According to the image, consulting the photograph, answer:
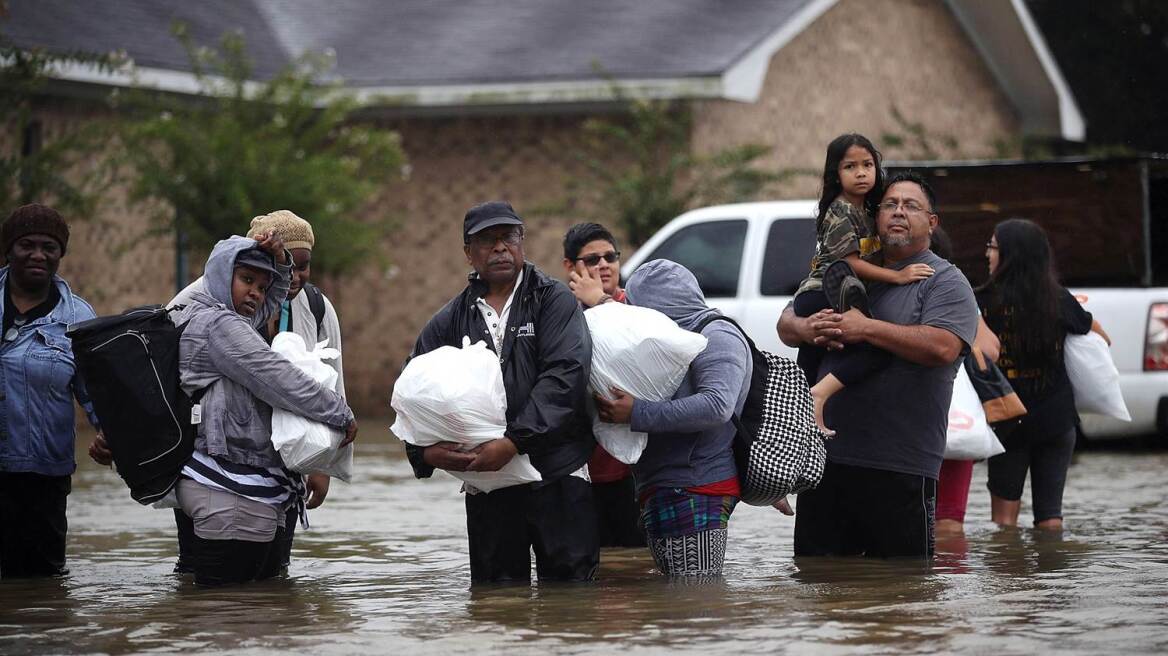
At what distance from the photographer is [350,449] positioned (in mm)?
8367

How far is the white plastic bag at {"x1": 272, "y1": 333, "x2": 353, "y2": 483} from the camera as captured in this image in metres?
8.05

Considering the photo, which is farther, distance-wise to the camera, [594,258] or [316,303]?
[316,303]

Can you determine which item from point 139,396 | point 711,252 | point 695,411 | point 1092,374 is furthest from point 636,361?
point 711,252

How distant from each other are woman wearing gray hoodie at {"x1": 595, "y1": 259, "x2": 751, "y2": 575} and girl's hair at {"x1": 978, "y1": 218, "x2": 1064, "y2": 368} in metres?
2.85

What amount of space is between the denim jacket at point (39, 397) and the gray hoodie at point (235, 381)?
89 centimetres

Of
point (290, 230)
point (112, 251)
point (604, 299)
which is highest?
point (112, 251)

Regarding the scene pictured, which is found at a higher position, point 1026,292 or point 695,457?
point 1026,292

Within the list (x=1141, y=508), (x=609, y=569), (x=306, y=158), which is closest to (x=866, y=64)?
(x=306, y=158)

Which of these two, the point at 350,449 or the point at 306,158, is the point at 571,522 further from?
the point at 306,158

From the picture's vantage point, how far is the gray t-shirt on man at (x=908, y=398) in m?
8.27

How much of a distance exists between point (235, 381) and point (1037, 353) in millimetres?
4684

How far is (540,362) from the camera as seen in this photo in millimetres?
7887

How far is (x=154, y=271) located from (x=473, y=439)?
1572 cm

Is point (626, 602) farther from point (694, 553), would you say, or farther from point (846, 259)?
point (846, 259)
